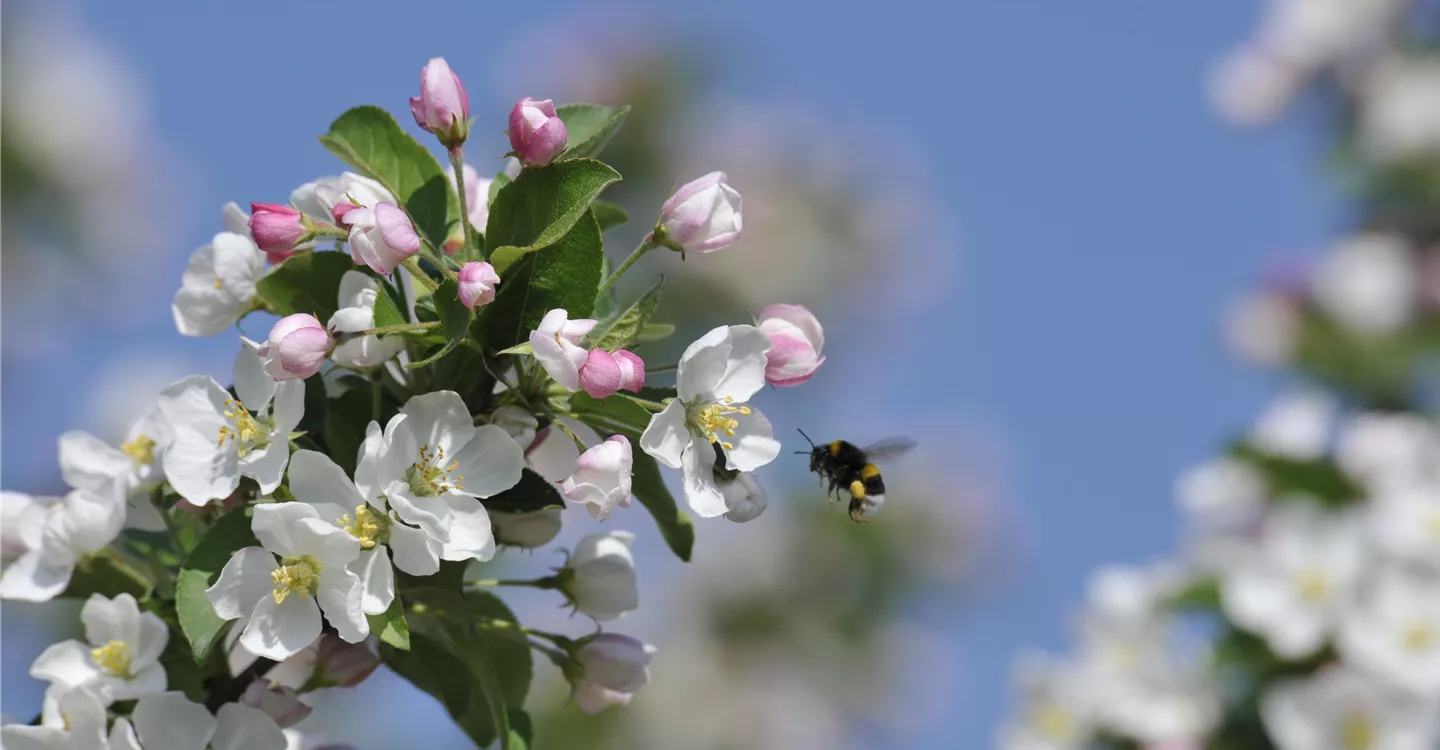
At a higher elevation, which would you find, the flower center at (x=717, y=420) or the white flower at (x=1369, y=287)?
the white flower at (x=1369, y=287)

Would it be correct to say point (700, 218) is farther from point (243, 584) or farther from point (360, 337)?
point (243, 584)

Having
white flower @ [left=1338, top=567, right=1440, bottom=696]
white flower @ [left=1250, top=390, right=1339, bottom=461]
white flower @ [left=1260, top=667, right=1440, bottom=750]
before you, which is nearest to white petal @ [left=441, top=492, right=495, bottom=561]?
white flower @ [left=1260, top=667, right=1440, bottom=750]

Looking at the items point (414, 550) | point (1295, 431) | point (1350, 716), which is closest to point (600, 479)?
point (414, 550)

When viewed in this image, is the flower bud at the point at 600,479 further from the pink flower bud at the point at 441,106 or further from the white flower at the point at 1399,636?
the white flower at the point at 1399,636

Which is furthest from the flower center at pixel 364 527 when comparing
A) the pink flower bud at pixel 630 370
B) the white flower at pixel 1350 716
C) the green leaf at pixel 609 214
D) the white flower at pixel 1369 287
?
the white flower at pixel 1369 287

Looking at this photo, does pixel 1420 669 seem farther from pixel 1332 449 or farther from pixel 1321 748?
pixel 1332 449

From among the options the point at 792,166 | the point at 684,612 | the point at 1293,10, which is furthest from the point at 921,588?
the point at 1293,10
